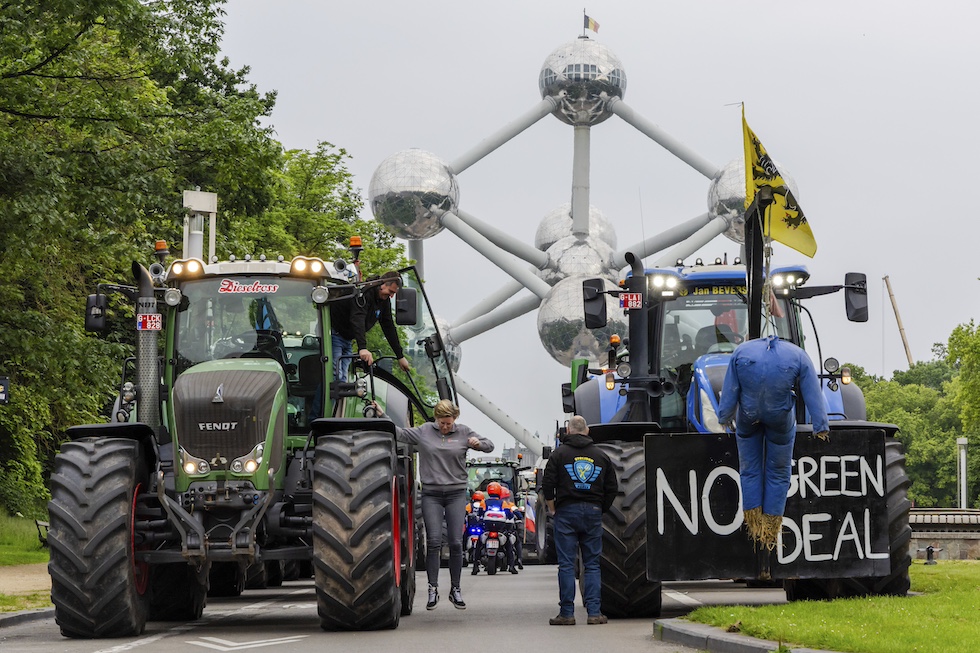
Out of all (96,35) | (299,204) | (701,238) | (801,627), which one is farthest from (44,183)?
(701,238)

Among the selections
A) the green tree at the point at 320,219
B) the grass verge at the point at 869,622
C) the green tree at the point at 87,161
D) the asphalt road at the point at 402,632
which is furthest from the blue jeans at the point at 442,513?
the green tree at the point at 320,219

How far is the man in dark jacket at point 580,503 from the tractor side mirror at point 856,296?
10.5ft

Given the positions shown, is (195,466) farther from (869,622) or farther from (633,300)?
(869,622)

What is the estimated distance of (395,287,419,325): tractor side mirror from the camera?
1501 cm

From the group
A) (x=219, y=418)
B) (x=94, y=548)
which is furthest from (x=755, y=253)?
(x=94, y=548)

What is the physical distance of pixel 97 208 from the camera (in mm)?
25969

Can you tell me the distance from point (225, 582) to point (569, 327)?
4188 centimetres

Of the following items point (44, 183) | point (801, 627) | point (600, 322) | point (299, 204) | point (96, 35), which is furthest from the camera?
point (299, 204)

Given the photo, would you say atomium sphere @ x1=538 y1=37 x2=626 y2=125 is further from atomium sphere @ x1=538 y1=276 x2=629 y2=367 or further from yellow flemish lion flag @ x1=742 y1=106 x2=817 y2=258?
yellow flemish lion flag @ x1=742 y1=106 x2=817 y2=258

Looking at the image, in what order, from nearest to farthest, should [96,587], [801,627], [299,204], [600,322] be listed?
1. [801,627]
2. [96,587]
3. [600,322]
4. [299,204]

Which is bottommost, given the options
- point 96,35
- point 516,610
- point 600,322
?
point 516,610

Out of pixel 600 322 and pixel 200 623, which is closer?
pixel 200 623

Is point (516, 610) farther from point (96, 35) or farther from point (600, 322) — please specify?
point (96, 35)

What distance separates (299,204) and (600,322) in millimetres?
34401
